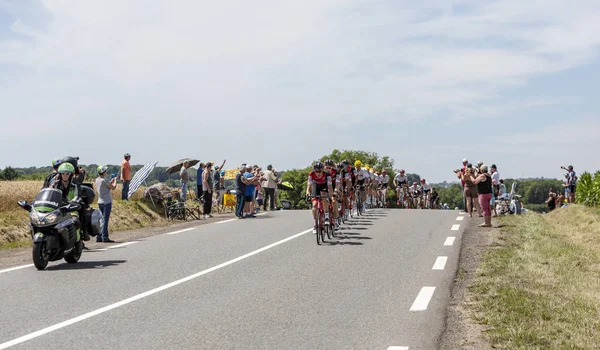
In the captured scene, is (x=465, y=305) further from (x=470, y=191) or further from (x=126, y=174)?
(x=126, y=174)

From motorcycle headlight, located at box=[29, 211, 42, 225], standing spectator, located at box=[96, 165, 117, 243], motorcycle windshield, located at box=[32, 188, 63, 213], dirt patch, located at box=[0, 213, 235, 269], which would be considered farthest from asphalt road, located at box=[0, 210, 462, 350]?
standing spectator, located at box=[96, 165, 117, 243]

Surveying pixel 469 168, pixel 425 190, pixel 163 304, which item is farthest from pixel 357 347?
pixel 425 190

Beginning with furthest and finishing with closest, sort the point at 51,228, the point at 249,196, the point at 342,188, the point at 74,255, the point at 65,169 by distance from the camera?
the point at 249,196 → the point at 342,188 → the point at 65,169 → the point at 74,255 → the point at 51,228

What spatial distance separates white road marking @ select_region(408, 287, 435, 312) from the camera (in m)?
7.87

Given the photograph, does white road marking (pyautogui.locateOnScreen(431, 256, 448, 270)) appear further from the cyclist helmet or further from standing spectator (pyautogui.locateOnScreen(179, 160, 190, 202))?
standing spectator (pyautogui.locateOnScreen(179, 160, 190, 202))

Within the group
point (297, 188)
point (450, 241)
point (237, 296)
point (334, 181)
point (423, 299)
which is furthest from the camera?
point (297, 188)

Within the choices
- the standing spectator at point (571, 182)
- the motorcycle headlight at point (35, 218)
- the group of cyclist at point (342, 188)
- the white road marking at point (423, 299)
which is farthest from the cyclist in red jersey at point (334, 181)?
the standing spectator at point (571, 182)

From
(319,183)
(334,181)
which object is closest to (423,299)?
(319,183)

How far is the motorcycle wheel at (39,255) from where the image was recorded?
11039 mm

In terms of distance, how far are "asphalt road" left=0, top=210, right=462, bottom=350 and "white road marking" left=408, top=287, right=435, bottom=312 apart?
2cm

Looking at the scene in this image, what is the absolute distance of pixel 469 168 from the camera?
68.4 feet

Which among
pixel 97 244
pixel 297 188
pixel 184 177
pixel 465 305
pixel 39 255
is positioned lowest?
pixel 465 305

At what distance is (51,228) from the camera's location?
37.1 ft

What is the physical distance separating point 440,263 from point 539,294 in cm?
298
